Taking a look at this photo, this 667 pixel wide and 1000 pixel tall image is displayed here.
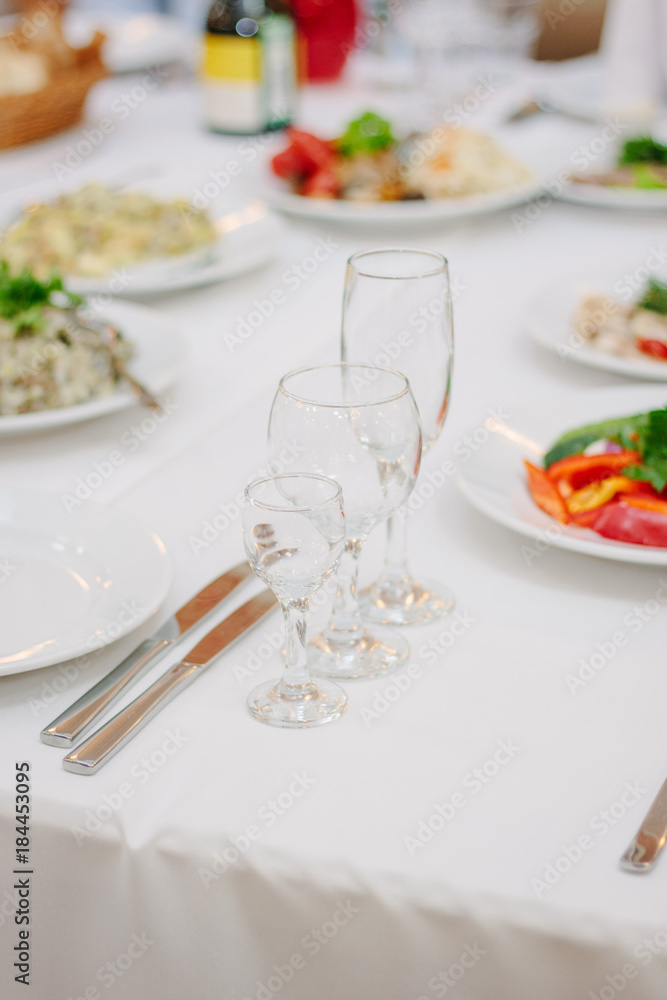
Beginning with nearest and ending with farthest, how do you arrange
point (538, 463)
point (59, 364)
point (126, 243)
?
point (538, 463) → point (59, 364) → point (126, 243)

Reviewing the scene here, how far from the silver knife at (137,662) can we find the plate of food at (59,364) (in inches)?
14.0

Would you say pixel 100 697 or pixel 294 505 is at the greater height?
pixel 294 505

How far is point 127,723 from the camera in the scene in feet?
2.30

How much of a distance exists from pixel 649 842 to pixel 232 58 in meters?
1.90

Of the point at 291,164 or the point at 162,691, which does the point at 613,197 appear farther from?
the point at 162,691

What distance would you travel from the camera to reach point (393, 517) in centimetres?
86

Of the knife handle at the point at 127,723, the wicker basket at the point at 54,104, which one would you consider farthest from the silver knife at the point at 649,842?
the wicker basket at the point at 54,104

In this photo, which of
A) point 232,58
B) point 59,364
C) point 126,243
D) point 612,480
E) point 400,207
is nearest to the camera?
point 612,480

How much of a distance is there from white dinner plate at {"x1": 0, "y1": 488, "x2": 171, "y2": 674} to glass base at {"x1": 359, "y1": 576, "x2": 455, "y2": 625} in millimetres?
165

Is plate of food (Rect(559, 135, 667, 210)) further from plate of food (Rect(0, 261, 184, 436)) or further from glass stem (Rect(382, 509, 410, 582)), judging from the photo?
glass stem (Rect(382, 509, 410, 582))

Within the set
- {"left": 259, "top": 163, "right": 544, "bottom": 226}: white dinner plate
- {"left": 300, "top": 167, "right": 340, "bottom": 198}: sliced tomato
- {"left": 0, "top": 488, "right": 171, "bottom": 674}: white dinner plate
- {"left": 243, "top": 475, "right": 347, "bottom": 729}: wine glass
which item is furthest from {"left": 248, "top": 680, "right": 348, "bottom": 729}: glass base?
{"left": 300, "top": 167, "right": 340, "bottom": 198}: sliced tomato

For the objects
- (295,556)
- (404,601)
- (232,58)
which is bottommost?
(404,601)

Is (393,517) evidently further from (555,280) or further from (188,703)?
(555,280)

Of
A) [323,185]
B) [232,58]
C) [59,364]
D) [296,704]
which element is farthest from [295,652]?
[232,58]
